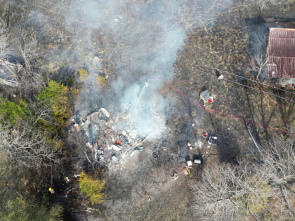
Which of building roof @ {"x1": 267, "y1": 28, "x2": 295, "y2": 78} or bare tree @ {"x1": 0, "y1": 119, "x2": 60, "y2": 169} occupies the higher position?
building roof @ {"x1": 267, "y1": 28, "x2": 295, "y2": 78}

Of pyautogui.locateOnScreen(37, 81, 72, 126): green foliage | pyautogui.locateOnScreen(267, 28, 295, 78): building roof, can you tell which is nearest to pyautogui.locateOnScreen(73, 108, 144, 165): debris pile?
pyautogui.locateOnScreen(37, 81, 72, 126): green foliage

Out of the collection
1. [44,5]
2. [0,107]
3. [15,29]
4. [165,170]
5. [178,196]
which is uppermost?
[44,5]

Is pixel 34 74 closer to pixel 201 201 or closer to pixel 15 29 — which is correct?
pixel 15 29

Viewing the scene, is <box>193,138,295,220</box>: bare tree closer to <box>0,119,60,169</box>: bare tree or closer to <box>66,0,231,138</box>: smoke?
<box>66,0,231,138</box>: smoke

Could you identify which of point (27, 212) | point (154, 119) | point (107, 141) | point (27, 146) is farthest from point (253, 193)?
point (27, 146)

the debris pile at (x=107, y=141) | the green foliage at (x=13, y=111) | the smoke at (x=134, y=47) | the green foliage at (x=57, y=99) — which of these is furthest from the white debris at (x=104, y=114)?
the green foliage at (x=13, y=111)

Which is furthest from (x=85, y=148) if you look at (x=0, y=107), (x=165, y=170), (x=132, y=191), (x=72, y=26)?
(x=72, y=26)
